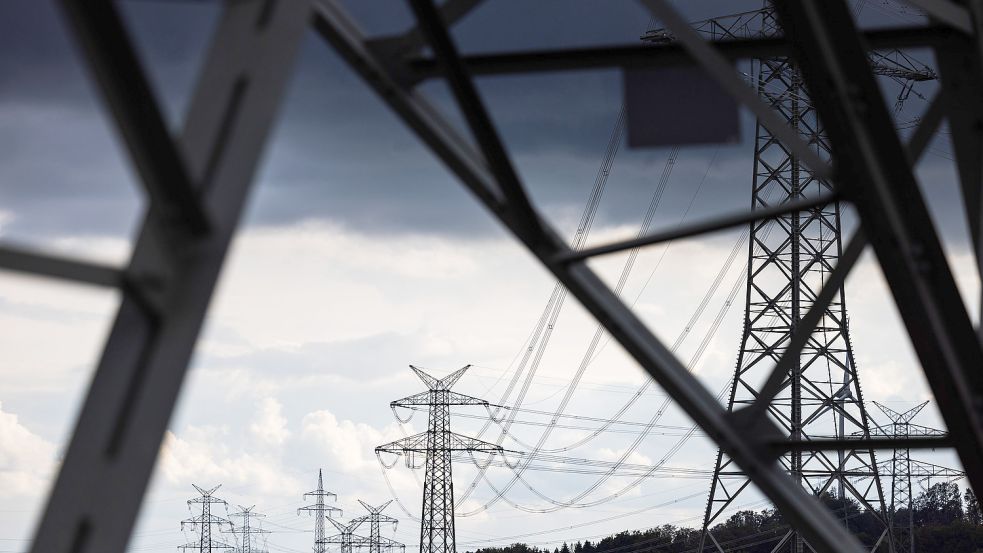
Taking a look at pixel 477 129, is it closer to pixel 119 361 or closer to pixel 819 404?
pixel 119 361

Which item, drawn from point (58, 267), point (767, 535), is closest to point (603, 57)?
point (58, 267)

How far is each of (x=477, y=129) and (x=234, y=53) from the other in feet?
5.85

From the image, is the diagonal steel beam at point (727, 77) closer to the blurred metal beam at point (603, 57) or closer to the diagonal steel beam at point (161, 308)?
the blurred metal beam at point (603, 57)

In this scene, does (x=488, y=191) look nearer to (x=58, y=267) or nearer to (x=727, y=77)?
(x=727, y=77)

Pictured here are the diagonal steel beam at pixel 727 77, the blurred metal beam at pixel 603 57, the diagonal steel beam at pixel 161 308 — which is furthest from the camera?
the blurred metal beam at pixel 603 57

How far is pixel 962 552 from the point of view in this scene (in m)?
37.0

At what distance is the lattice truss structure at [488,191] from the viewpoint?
245cm

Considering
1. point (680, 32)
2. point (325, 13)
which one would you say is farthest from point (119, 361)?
point (680, 32)

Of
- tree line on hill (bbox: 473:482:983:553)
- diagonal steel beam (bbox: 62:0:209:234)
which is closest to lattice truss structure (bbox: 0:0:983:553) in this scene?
diagonal steel beam (bbox: 62:0:209:234)

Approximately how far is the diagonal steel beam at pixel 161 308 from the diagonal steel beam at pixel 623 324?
72.7 inches

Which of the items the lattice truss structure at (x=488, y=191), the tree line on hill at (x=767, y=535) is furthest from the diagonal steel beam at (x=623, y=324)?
the tree line on hill at (x=767, y=535)

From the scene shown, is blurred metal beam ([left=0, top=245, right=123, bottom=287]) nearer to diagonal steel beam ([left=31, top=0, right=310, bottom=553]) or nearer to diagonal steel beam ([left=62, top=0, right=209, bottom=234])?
diagonal steel beam ([left=31, top=0, right=310, bottom=553])

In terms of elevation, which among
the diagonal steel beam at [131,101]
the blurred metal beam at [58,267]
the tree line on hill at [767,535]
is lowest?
the blurred metal beam at [58,267]

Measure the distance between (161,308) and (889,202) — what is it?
8.39 ft
